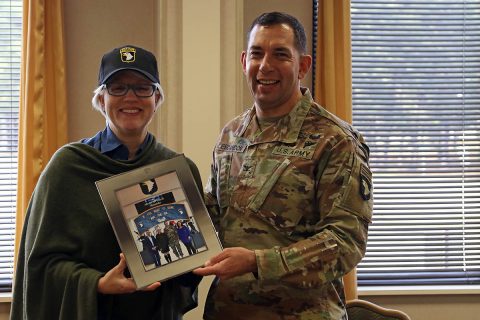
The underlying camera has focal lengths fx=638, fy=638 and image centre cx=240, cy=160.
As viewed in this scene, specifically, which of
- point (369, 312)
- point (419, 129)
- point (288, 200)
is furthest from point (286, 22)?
point (419, 129)

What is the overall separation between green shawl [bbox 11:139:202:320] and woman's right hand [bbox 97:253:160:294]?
0.09 feet

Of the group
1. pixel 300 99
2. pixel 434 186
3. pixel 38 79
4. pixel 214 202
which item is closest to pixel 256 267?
pixel 214 202

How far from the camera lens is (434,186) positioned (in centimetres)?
410

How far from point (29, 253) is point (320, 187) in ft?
2.79

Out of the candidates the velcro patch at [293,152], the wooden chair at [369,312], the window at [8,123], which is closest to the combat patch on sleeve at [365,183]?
the velcro patch at [293,152]

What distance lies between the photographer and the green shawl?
1750mm

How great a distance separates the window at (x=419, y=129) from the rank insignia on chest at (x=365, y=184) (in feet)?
7.34

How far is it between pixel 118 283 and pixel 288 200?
54 centimetres

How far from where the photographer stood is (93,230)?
1.79m

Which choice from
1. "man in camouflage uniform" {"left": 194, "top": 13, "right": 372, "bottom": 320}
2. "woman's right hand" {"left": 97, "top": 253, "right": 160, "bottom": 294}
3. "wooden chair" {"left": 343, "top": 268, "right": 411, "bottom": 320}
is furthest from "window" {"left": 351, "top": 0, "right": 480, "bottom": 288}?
"woman's right hand" {"left": 97, "top": 253, "right": 160, "bottom": 294}

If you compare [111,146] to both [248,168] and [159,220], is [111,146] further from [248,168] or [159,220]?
[248,168]

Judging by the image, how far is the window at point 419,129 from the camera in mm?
4055

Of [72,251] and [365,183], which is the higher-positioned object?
[365,183]

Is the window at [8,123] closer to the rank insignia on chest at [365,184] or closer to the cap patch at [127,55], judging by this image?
the cap patch at [127,55]
